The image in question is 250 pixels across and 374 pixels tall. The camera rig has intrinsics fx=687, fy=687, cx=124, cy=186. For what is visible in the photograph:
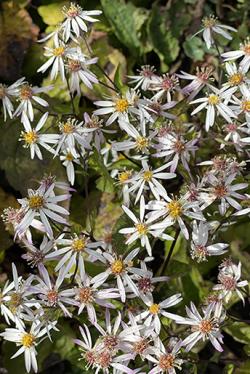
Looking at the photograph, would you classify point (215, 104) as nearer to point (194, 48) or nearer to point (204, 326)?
point (204, 326)

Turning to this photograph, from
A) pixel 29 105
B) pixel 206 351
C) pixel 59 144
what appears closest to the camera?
pixel 59 144

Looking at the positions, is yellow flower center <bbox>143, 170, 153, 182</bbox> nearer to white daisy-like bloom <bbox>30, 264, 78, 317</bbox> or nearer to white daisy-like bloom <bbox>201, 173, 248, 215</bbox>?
white daisy-like bloom <bbox>201, 173, 248, 215</bbox>

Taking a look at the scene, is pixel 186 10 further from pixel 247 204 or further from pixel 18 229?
pixel 18 229

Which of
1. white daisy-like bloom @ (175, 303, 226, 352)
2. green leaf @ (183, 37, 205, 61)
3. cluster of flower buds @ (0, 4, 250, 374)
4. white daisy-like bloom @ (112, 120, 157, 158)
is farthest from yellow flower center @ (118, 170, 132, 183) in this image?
green leaf @ (183, 37, 205, 61)

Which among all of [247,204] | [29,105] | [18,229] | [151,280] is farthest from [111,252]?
[29,105]

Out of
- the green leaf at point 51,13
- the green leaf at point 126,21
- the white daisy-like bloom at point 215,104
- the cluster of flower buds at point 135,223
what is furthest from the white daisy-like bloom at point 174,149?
the green leaf at point 51,13

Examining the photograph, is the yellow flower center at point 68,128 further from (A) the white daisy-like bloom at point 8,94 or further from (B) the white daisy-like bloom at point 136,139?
(A) the white daisy-like bloom at point 8,94

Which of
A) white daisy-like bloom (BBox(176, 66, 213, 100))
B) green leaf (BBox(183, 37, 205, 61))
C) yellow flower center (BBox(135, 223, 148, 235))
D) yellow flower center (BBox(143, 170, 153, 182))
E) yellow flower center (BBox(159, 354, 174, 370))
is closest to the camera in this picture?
yellow flower center (BBox(159, 354, 174, 370))

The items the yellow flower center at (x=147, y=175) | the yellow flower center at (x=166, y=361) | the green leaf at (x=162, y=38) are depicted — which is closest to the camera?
the yellow flower center at (x=166, y=361)
